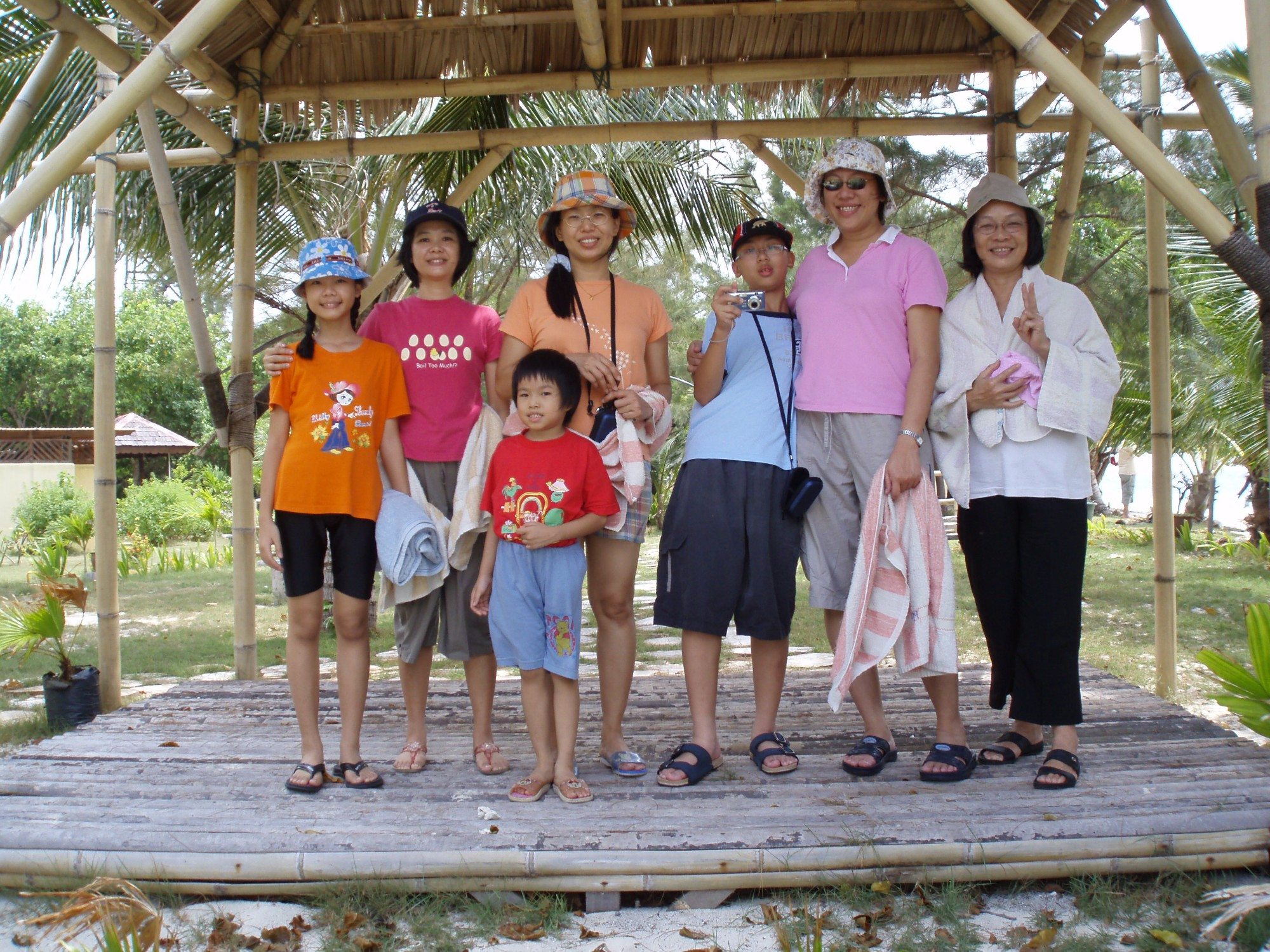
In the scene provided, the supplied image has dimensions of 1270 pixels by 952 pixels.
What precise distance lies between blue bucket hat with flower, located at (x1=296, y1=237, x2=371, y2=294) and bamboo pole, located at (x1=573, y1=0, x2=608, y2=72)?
130 centimetres

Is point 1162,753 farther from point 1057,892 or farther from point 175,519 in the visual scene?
point 175,519

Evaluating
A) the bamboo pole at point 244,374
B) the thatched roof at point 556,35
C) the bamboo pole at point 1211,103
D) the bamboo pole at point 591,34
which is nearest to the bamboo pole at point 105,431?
the bamboo pole at point 244,374

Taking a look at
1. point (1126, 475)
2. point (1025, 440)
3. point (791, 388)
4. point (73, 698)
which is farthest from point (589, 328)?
point (1126, 475)

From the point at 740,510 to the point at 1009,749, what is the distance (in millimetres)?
1274

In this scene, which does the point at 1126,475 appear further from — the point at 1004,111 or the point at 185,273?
the point at 185,273

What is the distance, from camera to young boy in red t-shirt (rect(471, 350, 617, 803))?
9.82ft

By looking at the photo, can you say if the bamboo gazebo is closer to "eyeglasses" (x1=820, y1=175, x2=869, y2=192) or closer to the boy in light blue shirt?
"eyeglasses" (x1=820, y1=175, x2=869, y2=192)

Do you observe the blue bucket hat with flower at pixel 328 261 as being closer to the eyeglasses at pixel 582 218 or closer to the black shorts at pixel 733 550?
the eyeglasses at pixel 582 218

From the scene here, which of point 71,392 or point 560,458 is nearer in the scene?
point 560,458

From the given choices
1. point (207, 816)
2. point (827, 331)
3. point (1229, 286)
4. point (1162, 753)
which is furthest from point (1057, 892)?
point (1229, 286)

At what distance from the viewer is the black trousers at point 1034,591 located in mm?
3066

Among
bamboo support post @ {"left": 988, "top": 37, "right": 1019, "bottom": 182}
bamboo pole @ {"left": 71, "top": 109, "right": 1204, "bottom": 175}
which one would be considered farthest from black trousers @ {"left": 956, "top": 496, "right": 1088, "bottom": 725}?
bamboo pole @ {"left": 71, "top": 109, "right": 1204, "bottom": 175}

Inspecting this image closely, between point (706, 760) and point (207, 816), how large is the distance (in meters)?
1.56

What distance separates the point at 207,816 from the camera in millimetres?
3010
